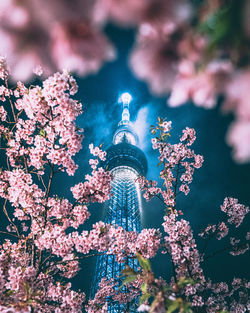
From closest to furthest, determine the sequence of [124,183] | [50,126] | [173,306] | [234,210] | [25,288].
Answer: [173,306], [25,288], [50,126], [234,210], [124,183]

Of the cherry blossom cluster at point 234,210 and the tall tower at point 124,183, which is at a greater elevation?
the tall tower at point 124,183

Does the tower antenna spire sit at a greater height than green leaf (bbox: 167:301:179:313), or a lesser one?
greater

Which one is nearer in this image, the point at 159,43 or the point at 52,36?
the point at 52,36

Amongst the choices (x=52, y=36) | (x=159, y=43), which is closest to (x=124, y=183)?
(x=159, y=43)

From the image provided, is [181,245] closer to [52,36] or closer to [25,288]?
[25,288]

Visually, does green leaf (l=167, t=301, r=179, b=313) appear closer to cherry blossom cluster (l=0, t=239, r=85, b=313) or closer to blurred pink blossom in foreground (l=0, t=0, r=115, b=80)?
cherry blossom cluster (l=0, t=239, r=85, b=313)

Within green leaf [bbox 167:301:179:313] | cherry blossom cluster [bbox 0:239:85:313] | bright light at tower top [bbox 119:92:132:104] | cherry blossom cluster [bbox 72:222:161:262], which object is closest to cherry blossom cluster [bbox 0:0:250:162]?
green leaf [bbox 167:301:179:313]

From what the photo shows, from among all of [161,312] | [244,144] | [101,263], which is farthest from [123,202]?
[244,144]

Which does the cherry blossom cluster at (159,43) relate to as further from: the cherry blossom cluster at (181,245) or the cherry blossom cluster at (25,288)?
the cherry blossom cluster at (181,245)

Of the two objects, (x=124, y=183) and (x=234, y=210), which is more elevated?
(x=124, y=183)

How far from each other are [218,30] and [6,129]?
6556mm

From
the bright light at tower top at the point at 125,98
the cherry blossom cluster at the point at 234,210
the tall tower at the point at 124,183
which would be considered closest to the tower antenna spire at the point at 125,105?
the bright light at tower top at the point at 125,98

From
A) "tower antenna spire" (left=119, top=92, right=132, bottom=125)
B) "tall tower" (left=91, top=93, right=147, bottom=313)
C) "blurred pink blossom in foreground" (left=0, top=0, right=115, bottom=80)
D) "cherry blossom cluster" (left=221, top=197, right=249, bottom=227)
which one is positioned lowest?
"blurred pink blossom in foreground" (left=0, top=0, right=115, bottom=80)

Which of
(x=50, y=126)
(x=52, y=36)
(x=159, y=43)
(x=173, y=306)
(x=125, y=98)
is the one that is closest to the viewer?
(x=52, y=36)
